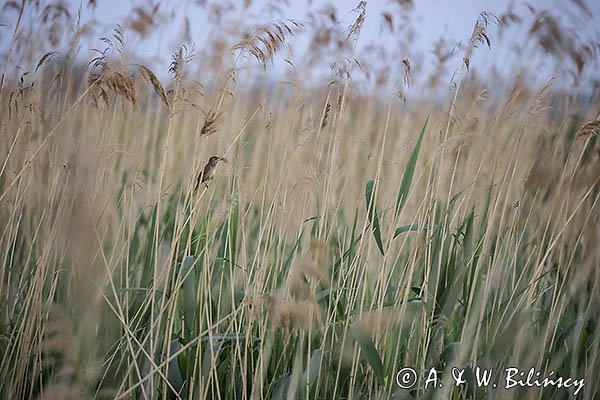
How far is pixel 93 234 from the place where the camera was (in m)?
1.43

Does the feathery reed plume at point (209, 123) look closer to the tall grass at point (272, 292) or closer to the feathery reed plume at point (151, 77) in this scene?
the tall grass at point (272, 292)

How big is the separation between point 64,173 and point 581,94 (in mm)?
1933

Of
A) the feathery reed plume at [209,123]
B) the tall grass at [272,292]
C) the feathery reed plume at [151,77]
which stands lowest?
the tall grass at [272,292]

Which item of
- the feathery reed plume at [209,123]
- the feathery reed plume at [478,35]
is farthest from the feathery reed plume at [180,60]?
the feathery reed plume at [478,35]

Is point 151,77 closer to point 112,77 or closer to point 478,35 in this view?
point 112,77

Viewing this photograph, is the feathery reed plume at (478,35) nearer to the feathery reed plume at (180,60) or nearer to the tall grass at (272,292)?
the tall grass at (272,292)

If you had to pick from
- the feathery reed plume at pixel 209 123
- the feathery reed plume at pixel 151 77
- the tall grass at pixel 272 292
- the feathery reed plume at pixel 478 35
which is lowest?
the tall grass at pixel 272 292

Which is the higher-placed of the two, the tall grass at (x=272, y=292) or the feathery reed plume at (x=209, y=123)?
the feathery reed plume at (x=209, y=123)

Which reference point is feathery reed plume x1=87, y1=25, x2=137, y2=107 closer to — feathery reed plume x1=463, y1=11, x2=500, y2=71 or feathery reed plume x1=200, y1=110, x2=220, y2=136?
feathery reed plume x1=200, y1=110, x2=220, y2=136

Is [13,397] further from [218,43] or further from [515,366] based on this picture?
[218,43]

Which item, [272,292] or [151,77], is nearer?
[151,77]

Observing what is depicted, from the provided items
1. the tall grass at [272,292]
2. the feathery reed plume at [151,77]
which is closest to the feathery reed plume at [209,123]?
the tall grass at [272,292]

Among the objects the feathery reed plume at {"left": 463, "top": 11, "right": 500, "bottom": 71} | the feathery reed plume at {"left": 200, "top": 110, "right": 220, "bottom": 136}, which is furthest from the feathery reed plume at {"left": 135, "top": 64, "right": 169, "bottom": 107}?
the feathery reed plume at {"left": 463, "top": 11, "right": 500, "bottom": 71}

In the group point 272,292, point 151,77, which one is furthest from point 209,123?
point 272,292
